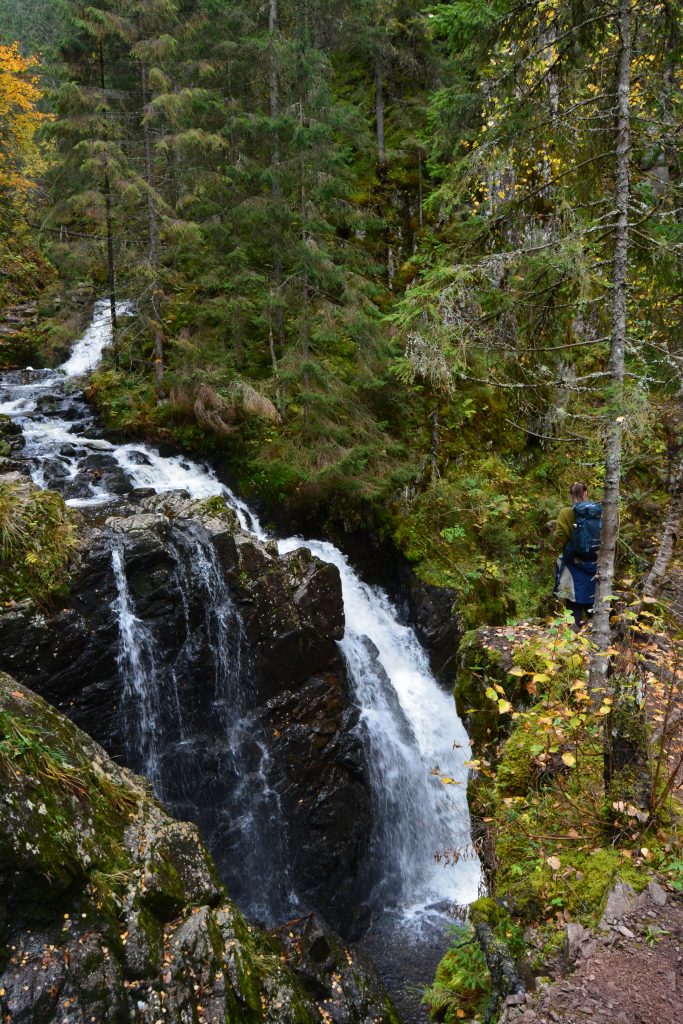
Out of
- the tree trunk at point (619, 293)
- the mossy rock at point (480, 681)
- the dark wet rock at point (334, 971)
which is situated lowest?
the dark wet rock at point (334, 971)

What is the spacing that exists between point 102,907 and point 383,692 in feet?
23.8

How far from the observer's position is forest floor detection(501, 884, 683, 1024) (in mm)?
3338

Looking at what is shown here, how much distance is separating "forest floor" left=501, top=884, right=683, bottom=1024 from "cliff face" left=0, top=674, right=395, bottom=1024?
2.59m

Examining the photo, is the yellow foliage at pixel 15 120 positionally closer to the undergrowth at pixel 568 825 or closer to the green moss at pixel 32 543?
the green moss at pixel 32 543

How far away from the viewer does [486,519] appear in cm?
1354

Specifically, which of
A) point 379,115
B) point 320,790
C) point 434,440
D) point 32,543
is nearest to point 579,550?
point 320,790

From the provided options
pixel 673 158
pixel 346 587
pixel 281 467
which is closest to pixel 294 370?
pixel 281 467

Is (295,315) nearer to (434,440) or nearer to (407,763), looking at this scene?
(434,440)

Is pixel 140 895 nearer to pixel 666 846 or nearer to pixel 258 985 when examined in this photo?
pixel 258 985

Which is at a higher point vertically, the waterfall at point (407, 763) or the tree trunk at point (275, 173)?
the tree trunk at point (275, 173)

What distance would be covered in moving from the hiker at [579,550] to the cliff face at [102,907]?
16.8ft

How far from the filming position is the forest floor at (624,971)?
11.0ft

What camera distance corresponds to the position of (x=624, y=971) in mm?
3557

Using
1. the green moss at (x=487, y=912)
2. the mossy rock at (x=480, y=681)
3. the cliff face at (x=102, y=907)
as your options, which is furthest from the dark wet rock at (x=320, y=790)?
the green moss at (x=487, y=912)
